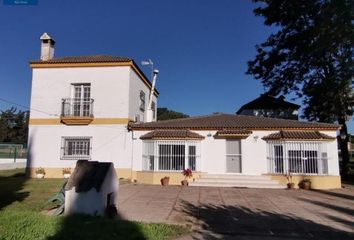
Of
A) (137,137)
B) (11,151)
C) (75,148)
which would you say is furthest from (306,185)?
(11,151)

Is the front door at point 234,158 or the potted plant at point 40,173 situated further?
the potted plant at point 40,173

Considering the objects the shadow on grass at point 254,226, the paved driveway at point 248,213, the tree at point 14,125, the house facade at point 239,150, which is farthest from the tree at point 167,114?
the shadow on grass at point 254,226

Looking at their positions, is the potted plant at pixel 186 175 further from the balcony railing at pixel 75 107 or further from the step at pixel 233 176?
the balcony railing at pixel 75 107

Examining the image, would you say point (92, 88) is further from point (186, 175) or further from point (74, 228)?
point (74, 228)

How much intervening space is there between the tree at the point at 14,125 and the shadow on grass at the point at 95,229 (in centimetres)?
6549

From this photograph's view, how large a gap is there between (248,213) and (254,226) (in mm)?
1910

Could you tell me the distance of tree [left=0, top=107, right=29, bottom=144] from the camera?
222ft

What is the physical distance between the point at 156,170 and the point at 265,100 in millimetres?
16818

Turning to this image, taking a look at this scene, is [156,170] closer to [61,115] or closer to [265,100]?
[61,115]

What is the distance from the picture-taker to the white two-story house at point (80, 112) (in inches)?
848

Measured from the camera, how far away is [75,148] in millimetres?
21938

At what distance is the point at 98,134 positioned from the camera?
2167 centimetres

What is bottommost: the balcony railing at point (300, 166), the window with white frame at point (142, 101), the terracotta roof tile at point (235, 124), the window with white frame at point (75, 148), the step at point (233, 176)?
the step at point (233, 176)

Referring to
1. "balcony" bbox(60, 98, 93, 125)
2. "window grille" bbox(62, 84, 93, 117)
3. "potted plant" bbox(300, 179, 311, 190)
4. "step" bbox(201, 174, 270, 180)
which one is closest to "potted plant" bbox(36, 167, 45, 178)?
"balcony" bbox(60, 98, 93, 125)
